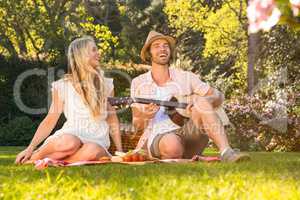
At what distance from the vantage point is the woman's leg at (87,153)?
543 centimetres

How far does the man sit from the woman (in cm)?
32

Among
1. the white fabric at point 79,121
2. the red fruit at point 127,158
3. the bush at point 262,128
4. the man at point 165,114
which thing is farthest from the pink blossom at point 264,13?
the bush at point 262,128

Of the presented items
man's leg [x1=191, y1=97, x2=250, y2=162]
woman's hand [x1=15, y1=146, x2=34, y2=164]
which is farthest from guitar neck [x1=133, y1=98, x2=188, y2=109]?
woman's hand [x1=15, y1=146, x2=34, y2=164]

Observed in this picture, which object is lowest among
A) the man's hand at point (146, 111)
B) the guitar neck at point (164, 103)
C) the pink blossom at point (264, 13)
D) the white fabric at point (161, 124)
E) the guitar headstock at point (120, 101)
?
the white fabric at point (161, 124)

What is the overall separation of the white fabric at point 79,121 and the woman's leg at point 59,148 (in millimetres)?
130

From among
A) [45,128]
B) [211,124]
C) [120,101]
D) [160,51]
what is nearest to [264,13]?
[211,124]

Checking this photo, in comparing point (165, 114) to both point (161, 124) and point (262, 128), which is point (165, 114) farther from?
point (262, 128)

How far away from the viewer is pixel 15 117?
13422 millimetres

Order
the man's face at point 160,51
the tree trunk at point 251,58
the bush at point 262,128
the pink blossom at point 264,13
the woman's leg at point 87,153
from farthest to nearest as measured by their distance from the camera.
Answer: the tree trunk at point 251,58
the bush at point 262,128
the man's face at point 160,51
the woman's leg at point 87,153
the pink blossom at point 264,13

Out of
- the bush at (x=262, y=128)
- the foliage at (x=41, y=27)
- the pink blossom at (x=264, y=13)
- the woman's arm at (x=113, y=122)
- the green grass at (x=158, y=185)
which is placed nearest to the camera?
the pink blossom at (x=264, y=13)

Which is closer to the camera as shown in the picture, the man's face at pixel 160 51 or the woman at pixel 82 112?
the woman at pixel 82 112

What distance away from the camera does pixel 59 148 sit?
5422mm

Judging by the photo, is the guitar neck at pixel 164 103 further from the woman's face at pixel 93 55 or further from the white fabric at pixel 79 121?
the woman's face at pixel 93 55

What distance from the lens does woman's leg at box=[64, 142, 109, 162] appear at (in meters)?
5.43
